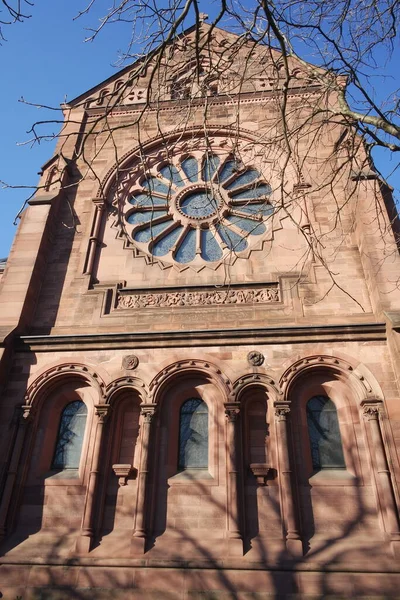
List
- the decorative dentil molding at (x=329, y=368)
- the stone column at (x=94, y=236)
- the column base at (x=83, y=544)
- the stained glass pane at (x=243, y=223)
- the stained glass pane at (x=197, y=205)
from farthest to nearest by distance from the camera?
the stained glass pane at (x=197, y=205) < the stained glass pane at (x=243, y=223) < the stone column at (x=94, y=236) < the decorative dentil molding at (x=329, y=368) < the column base at (x=83, y=544)

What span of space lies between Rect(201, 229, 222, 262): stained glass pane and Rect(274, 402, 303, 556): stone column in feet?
14.0

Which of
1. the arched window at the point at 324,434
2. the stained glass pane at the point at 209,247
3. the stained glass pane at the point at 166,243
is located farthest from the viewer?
the stained glass pane at the point at 166,243

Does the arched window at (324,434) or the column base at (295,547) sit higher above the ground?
the arched window at (324,434)

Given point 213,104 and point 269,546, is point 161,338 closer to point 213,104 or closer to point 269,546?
point 269,546

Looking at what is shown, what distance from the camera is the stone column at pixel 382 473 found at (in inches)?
270

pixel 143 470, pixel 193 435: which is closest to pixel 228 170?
pixel 193 435

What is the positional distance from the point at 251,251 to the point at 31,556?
23.6 ft

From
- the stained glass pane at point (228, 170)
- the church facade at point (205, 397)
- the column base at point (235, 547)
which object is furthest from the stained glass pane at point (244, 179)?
the column base at point (235, 547)

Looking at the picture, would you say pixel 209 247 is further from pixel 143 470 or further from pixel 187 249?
pixel 143 470

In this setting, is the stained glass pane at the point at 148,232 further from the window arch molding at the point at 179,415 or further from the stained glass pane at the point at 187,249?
the window arch molding at the point at 179,415

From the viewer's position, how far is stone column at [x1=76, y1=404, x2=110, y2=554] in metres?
7.29

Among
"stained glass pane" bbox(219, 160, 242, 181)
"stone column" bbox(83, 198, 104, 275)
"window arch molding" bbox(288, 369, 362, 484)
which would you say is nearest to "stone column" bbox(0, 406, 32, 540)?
"stone column" bbox(83, 198, 104, 275)

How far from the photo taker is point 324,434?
8148mm

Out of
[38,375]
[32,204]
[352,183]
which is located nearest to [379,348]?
[352,183]
